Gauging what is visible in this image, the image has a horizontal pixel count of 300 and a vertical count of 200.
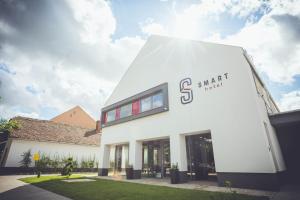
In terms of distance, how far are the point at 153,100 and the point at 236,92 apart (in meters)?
6.31

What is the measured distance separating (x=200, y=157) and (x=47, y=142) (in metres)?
18.9

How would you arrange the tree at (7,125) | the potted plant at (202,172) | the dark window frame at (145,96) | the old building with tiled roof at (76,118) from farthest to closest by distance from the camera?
the old building with tiled roof at (76,118) < the tree at (7,125) < the dark window frame at (145,96) < the potted plant at (202,172)

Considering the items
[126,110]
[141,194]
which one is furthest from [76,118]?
[141,194]

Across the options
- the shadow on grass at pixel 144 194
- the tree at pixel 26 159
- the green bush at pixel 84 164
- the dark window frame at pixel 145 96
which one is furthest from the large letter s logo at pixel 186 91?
the tree at pixel 26 159

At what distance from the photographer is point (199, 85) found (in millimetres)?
10531

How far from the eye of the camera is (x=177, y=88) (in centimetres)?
1179

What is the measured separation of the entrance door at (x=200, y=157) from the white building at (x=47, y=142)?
16304 millimetres

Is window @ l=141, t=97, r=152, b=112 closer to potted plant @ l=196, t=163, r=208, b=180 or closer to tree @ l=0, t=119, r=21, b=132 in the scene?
potted plant @ l=196, t=163, r=208, b=180

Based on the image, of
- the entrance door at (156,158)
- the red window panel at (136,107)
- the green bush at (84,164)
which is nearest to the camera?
the entrance door at (156,158)

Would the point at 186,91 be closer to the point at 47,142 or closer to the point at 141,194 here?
the point at 141,194

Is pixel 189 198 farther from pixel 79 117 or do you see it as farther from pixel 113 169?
pixel 79 117

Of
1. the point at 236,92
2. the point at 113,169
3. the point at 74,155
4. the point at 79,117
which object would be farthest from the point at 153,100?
the point at 79,117

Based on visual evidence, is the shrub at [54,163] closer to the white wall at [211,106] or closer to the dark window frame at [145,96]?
the dark window frame at [145,96]

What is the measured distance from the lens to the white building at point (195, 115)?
7.97 meters
